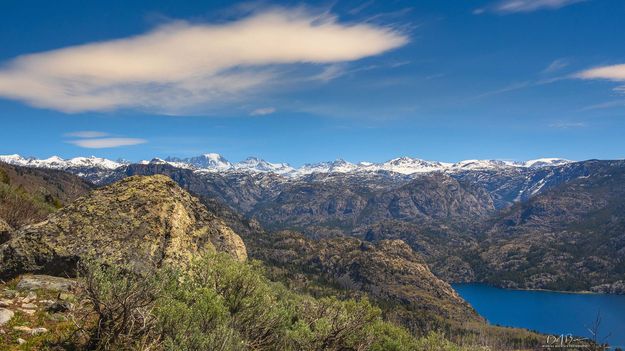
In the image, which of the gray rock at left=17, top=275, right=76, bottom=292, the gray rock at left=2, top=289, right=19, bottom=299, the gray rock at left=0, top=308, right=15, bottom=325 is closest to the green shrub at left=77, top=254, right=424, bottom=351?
the gray rock at left=0, top=308, right=15, bottom=325

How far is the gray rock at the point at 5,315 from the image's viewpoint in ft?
69.3

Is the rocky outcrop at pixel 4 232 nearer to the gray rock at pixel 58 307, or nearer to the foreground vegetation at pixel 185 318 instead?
the gray rock at pixel 58 307

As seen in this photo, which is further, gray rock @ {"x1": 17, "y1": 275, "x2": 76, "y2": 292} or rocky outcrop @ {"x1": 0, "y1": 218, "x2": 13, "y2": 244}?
rocky outcrop @ {"x1": 0, "y1": 218, "x2": 13, "y2": 244}

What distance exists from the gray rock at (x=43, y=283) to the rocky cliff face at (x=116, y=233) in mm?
779

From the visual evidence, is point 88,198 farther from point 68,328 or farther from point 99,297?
point 99,297

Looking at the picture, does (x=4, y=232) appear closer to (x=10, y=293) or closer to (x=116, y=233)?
(x=116, y=233)

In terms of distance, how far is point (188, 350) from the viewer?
18312 millimetres

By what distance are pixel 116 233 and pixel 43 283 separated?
20.7 ft

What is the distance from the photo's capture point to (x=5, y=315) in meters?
21.6

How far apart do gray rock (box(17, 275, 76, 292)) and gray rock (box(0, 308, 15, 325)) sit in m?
3.76

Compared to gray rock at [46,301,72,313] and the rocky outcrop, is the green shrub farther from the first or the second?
the rocky outcrop

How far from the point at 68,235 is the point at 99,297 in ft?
53.5

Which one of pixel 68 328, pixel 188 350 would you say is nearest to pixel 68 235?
pixel 68 328

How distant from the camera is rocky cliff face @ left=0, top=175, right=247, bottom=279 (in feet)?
97.3
